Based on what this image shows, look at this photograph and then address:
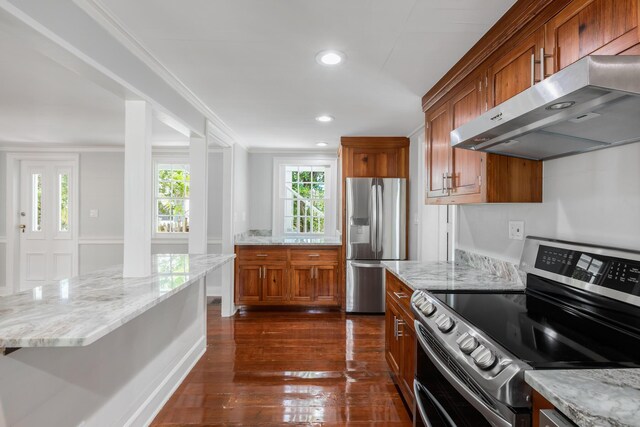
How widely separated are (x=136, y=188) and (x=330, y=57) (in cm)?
138

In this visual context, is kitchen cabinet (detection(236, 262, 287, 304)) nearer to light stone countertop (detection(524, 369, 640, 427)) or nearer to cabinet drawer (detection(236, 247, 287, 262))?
cabinet drawer (detection(236, 247, 287, 262))

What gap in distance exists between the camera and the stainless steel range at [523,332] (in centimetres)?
94

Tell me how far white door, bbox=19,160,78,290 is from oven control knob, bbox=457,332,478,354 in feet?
18.7

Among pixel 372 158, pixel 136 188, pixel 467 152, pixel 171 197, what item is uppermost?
pixel 372 158

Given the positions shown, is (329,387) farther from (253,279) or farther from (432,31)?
(432,31)

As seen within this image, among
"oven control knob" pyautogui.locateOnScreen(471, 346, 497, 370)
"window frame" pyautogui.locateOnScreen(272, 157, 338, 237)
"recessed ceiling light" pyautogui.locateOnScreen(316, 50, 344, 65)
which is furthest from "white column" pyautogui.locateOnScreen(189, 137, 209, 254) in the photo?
"oven control knob" pyautogui.locateOnScreen(471, 346, 497, 370)

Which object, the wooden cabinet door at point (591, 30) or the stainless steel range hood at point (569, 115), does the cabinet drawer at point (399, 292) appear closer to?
the stainless steel range hood at point (569, 115)

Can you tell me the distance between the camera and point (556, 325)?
1.26 m

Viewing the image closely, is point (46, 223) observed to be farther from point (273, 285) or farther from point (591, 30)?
point (591, 30)

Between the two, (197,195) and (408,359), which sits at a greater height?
(197,195)

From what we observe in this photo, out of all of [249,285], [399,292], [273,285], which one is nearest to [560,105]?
[399,292]

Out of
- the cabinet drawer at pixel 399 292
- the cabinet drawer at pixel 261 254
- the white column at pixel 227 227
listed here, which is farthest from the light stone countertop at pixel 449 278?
the white column at pixel 227 227

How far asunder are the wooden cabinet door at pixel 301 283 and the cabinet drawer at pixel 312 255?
10 centimetres

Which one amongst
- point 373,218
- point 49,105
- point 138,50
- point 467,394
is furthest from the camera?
point 373,218
